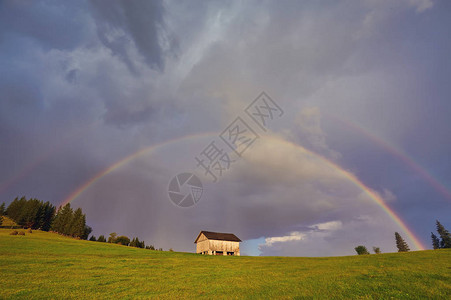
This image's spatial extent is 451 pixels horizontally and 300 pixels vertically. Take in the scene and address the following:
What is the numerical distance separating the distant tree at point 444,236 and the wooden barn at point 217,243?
99.4 meters

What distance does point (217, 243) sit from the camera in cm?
7762

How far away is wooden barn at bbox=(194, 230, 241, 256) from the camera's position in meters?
76.4

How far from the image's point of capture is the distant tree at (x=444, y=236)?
102 metres

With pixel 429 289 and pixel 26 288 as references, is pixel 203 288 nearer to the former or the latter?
pixel 26 288

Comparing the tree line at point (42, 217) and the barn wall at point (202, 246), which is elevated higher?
the tree line at point (42, 217)

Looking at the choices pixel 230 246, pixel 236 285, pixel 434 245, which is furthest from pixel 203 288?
pixel 434 245

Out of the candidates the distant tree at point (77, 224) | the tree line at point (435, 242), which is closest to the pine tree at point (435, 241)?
the tree line at point (435, 242)

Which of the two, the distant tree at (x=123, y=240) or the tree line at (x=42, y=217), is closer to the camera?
the distant tree at (x=123, y=240)

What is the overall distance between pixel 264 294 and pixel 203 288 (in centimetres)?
449

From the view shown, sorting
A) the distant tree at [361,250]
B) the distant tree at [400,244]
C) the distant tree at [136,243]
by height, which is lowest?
the distant tree at [136,243]

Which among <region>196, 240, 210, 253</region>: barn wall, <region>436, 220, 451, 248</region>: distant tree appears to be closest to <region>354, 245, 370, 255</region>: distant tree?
<region>436, 220, 451, 248</region>: distant tree

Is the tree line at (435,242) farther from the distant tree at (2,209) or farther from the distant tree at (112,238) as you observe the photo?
the distant tree at (2,209)

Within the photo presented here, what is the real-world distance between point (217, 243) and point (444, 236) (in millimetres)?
108732

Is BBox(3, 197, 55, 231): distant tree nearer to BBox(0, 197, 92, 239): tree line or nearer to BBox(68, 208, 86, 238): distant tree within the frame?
BBox(0, 197, 92, 239): tree line
